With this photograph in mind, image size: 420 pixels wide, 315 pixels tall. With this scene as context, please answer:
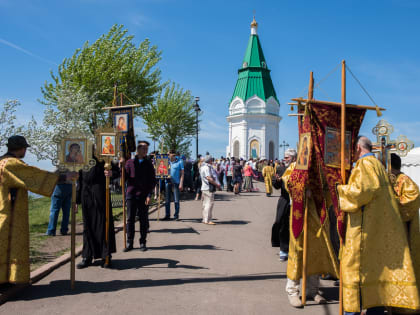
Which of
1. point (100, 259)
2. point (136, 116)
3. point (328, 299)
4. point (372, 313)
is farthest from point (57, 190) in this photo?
point (136, 116)

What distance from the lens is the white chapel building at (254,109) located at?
50844 millimetres

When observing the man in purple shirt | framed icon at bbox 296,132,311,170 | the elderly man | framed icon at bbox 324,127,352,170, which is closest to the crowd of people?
framed icon at bbox 324,127,352,170

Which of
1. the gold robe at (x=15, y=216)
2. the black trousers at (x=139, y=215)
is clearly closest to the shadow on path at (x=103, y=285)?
the gold robe at (x=15, y=216)

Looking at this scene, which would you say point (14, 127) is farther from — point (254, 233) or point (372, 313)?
point (372, 313)

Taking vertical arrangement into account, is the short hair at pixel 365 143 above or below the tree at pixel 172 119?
below

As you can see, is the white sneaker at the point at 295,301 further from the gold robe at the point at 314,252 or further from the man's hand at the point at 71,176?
the man's hand at the point at 71,176

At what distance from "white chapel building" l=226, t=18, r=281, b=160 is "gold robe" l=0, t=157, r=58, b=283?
1801 inches

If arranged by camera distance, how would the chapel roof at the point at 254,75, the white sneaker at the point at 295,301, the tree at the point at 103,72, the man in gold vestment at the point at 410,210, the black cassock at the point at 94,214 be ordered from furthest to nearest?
1. the chapel roof at the point at 254,75
2. the tree at the point at 103,72
3. the black cassock at the point at 94,214
4. the white sneaker at the point at 295,301
5. the man in gold vestment at the point at 410,210

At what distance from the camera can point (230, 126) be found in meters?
53.7

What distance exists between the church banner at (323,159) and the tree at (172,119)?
32.1 meters

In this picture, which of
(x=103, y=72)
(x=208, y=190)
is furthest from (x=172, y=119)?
(x=208, y=190)

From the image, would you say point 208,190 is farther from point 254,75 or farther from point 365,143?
point 254,75

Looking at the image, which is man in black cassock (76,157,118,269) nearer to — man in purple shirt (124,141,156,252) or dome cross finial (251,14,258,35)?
man in purple shirt (124,141,156,252)

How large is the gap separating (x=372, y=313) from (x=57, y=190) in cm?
742
